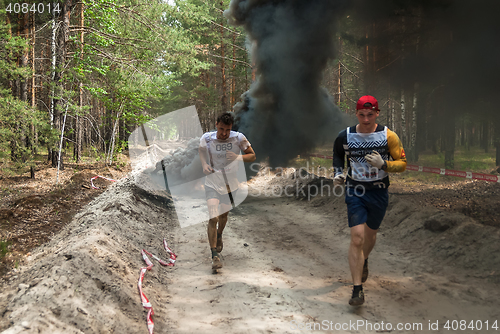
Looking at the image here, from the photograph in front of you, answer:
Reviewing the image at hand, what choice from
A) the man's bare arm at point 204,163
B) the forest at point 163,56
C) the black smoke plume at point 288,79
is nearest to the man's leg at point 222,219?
the man's bare arm at point 204,163

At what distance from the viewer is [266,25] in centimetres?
1254

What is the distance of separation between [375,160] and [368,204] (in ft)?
1.76

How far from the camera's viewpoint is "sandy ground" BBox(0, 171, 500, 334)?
9.45 ft

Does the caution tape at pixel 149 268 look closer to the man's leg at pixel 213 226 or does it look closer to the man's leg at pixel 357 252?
the man's leg at pixel 213 226

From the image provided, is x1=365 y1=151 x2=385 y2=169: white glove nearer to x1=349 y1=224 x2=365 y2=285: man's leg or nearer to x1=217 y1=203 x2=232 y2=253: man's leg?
x1=349 y1=224 x2=365 y2=285: man's leg

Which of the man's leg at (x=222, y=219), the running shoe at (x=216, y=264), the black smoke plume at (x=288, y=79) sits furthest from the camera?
the black smoke plume at (x=288, y=79)

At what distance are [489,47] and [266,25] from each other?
Result: 755 cm

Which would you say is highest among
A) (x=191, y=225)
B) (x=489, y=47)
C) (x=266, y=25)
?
(x=266, y=25)

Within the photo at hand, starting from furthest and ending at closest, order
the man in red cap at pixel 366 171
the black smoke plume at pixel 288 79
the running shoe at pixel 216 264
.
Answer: the black smoke plume at pixel 288 79 → the running shoe at pixel 216 264 → the man in red cap at pixel 366 171

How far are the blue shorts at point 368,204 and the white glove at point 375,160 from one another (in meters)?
0.38

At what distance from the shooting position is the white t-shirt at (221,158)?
457 centimetres

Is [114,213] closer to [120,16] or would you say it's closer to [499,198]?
[499,198]

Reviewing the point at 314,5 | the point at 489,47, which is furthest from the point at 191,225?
the point at 314,5

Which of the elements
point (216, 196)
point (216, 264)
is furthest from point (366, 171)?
point (216, 264)
